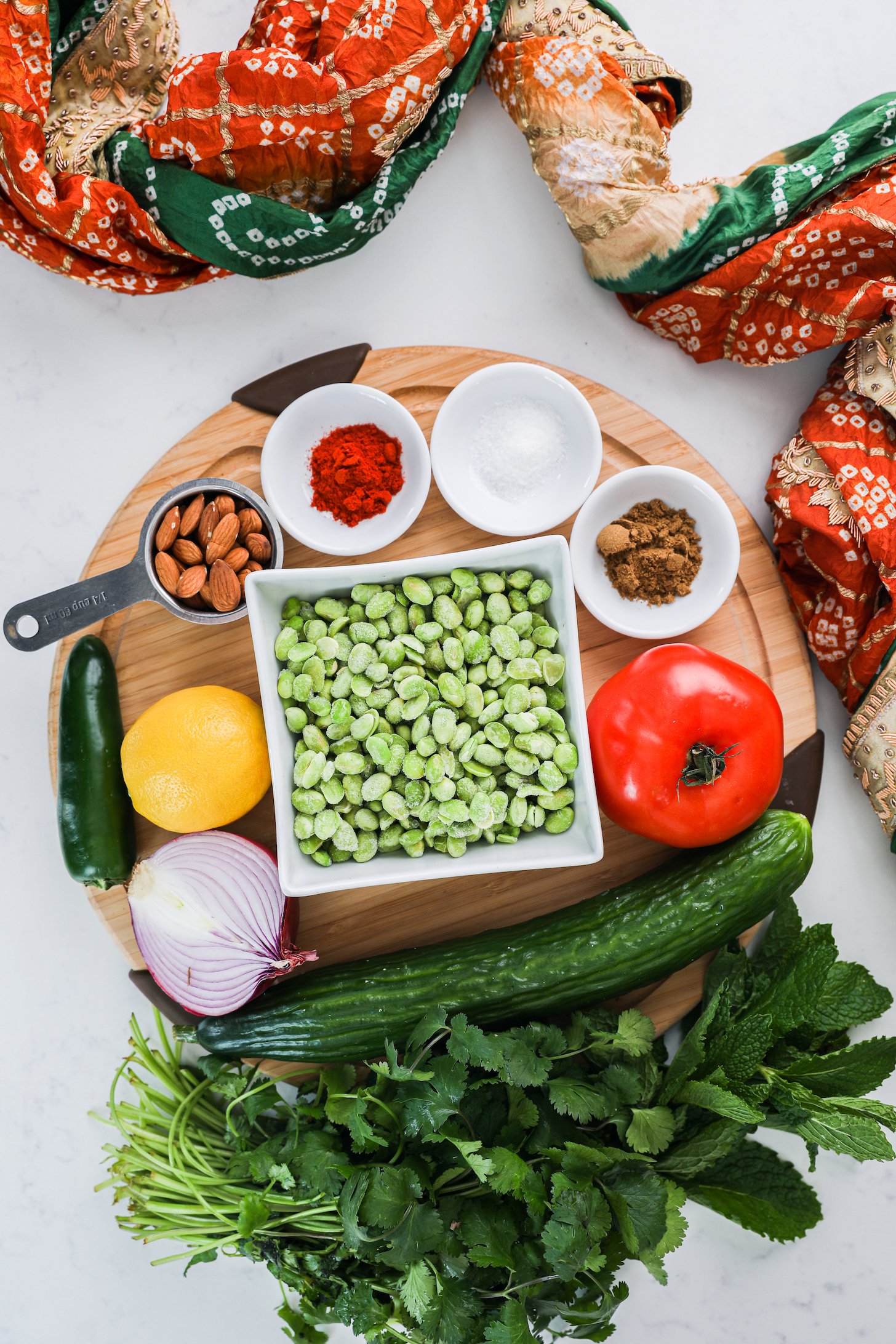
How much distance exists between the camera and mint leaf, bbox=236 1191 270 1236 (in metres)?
1.38

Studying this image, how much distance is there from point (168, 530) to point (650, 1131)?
44.8 inches

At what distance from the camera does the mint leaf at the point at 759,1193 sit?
56.4 inches

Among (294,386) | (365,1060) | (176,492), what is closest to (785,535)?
(294,386)

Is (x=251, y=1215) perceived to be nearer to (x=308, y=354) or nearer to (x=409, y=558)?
(x=409, y=558)

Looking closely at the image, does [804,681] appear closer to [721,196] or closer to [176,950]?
[721,196]

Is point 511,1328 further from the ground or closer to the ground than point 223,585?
closer to the ground

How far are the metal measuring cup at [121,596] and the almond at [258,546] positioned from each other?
41mm

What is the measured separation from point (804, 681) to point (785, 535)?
0.82ft

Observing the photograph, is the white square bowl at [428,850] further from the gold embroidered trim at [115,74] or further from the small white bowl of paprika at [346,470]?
the gold embroidered trim at [115,74]

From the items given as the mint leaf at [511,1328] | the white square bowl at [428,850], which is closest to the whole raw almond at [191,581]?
the white square bowl at [428,850]

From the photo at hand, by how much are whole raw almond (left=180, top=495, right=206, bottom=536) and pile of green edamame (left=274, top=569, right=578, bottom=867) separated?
0.66 feet

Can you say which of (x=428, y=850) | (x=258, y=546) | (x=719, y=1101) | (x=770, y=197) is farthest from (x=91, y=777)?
(x=770, y=197)

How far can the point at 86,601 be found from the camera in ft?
4.58

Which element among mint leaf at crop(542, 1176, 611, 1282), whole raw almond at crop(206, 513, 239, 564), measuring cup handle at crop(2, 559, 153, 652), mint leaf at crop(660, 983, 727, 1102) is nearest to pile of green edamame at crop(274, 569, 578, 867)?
whole raw almond at crop(206, 513, 239, 564)
